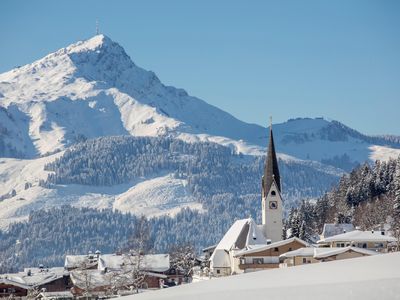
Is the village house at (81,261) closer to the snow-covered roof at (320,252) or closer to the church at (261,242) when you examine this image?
the church at (261,242)

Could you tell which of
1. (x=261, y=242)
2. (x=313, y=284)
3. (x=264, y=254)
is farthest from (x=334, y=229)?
(x=313, y=284)

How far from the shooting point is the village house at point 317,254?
69125 millimetres

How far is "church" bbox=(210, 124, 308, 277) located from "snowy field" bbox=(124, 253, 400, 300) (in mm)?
59687

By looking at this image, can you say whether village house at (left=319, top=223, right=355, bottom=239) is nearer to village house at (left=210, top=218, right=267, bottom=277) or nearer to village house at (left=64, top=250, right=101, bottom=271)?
village house at (left=210, top=218, right=267, bottom=277)

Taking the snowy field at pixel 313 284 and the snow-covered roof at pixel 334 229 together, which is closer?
the snowy field at pixel 313 284

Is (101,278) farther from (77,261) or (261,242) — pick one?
(77,261)

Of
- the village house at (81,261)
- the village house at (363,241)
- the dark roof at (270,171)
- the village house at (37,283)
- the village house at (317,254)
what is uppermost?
the dark roof at (270,171)

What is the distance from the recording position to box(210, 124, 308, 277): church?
3118 inches

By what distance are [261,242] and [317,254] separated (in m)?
16.6

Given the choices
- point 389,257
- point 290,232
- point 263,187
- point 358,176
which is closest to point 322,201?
point 358,176

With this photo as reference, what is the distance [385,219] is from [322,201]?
87.7 ft

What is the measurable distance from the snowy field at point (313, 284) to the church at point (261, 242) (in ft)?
196

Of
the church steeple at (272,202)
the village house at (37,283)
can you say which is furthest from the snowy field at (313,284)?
the church steeple at (272,202)

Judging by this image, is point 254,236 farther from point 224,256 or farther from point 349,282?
point 349,282
